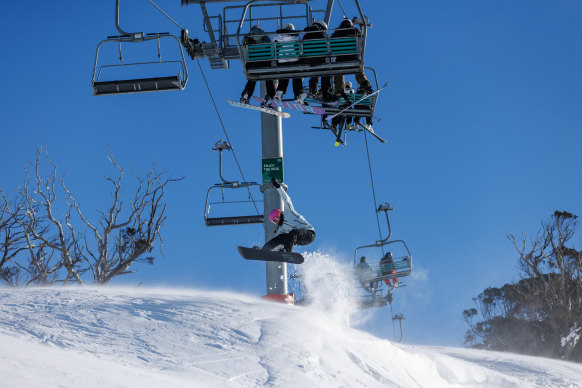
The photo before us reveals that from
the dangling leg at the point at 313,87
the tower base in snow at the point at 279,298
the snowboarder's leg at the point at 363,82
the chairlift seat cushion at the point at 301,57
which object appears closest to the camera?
the chairlift seat cushion at the point at 301,57

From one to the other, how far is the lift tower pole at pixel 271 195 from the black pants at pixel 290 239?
0.67 meters

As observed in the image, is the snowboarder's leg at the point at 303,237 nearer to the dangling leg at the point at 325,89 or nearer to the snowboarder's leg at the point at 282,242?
the snowboarder's leg at the point at 282,242

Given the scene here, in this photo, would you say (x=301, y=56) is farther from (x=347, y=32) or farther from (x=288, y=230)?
(x=288, y=230)

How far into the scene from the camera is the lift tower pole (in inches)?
392

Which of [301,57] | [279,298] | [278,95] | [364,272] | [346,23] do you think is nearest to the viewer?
[301,57]

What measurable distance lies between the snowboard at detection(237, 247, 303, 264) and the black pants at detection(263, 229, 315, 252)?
0.11 metres

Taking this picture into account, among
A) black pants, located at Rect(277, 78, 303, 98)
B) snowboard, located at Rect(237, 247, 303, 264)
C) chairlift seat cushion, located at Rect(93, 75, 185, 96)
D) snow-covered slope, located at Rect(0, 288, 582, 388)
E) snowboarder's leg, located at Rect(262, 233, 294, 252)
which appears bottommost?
snow-covered slope, located at Rect(0, 288, 582, 388)

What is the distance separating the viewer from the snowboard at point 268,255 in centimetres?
882

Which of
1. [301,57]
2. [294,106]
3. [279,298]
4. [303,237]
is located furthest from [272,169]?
[301,57]

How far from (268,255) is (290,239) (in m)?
0.40

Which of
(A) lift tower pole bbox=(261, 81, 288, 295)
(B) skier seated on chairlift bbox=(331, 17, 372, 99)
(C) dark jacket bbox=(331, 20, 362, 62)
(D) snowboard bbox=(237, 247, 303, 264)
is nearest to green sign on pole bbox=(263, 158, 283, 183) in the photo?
(A) lift tower pole bbox=(261, 81, 288, 295)

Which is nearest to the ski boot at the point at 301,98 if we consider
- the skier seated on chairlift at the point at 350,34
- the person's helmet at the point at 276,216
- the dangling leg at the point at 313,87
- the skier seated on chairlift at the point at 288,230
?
the dangling leg at the point at 313,87

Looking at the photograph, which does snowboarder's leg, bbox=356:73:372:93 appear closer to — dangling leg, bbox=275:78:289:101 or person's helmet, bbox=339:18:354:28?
dangling leg, bbox=275:78:289:101

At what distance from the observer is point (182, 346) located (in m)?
5.82
